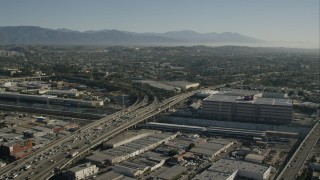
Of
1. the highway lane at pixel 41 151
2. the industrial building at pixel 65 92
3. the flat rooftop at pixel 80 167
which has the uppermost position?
the industrial building at pixel 65 92

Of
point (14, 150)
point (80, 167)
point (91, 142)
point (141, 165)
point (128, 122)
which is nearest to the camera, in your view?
point (80, 167)

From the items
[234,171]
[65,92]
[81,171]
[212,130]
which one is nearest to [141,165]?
[81,171]

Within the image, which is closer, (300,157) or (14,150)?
(300,157)

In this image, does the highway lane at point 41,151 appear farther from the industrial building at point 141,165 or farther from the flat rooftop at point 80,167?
the industrial building at point 141,165

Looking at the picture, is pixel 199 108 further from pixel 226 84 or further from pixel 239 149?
pixel 226 84

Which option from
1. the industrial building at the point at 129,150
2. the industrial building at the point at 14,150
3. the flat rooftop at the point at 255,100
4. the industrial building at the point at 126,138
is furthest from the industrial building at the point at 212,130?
the industrial building at the point at 14,150

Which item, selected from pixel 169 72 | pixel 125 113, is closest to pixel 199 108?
pixel 125 113

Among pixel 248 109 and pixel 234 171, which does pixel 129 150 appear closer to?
pixel 234 171

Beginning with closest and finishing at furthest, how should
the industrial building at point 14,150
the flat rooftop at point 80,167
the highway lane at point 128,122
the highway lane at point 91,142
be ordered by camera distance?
the flat rooftop at point 80,167
the highway lane at point 91,142
the industrial building at point 14,150
the highway lane at point 128,122
